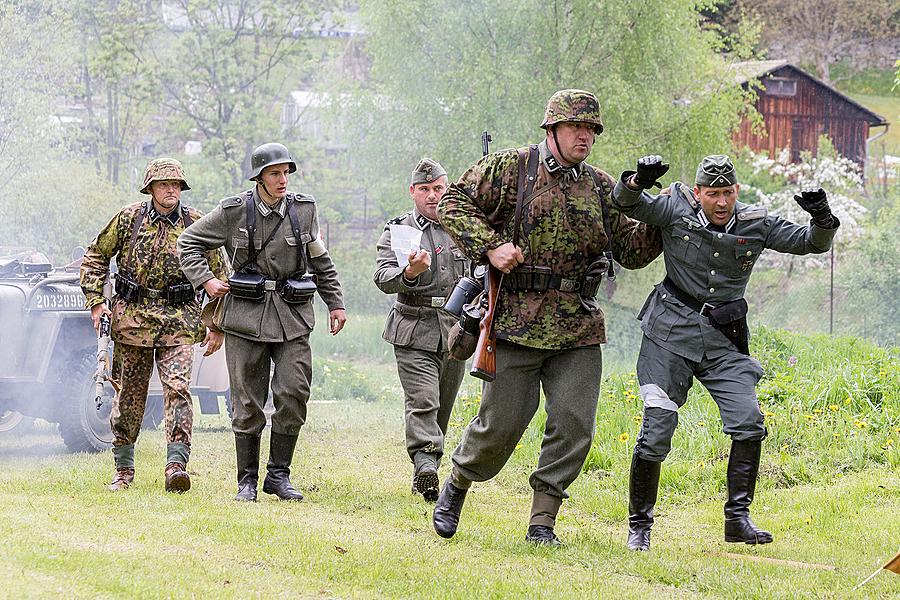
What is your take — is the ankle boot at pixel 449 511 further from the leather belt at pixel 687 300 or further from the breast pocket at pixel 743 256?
the breast pocket at pixel 743 256

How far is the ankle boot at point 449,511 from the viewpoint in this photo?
6.33 meters

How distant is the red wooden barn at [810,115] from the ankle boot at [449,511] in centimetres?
3204

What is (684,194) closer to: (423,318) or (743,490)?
(743,490)

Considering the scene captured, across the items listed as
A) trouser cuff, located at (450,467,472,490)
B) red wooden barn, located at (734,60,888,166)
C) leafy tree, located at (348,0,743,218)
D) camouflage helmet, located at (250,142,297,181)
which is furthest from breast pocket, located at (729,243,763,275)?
red wooden barn, located at (734,60,888,166)

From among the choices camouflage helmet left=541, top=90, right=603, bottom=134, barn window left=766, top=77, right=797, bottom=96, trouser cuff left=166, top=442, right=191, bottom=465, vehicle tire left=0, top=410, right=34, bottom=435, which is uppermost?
barn window left=766, top=77, right=797, bottom=96

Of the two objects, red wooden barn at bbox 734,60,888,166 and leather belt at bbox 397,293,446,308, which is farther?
red wooden barn at bbox 734,60,888,166

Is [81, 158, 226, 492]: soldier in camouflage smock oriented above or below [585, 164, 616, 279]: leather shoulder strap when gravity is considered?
below

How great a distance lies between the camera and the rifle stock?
5.97 meters

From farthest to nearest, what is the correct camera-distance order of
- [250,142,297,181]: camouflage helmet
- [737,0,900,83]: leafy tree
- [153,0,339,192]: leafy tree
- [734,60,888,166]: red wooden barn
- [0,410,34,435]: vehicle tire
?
[737,0,900,83]: leafy tree
[734,60,888,166]: red wooden barn
[153,0,339,192]: leafy tree
[0,410,34,435]: vehicle tire
[250,142,297,181]: camouflage helmet

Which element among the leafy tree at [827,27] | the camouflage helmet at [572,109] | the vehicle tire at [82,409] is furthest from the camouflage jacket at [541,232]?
the leafy tree at [827,27]

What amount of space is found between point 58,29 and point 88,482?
14.9 meters

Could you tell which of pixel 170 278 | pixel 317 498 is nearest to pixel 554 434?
pixel 317 498

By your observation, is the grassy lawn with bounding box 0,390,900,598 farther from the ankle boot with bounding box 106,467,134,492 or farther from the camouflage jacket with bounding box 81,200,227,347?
the camouflage jacket with bounding box 81,200,227,347

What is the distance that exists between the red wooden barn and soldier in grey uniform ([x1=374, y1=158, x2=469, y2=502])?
30.2 metres
